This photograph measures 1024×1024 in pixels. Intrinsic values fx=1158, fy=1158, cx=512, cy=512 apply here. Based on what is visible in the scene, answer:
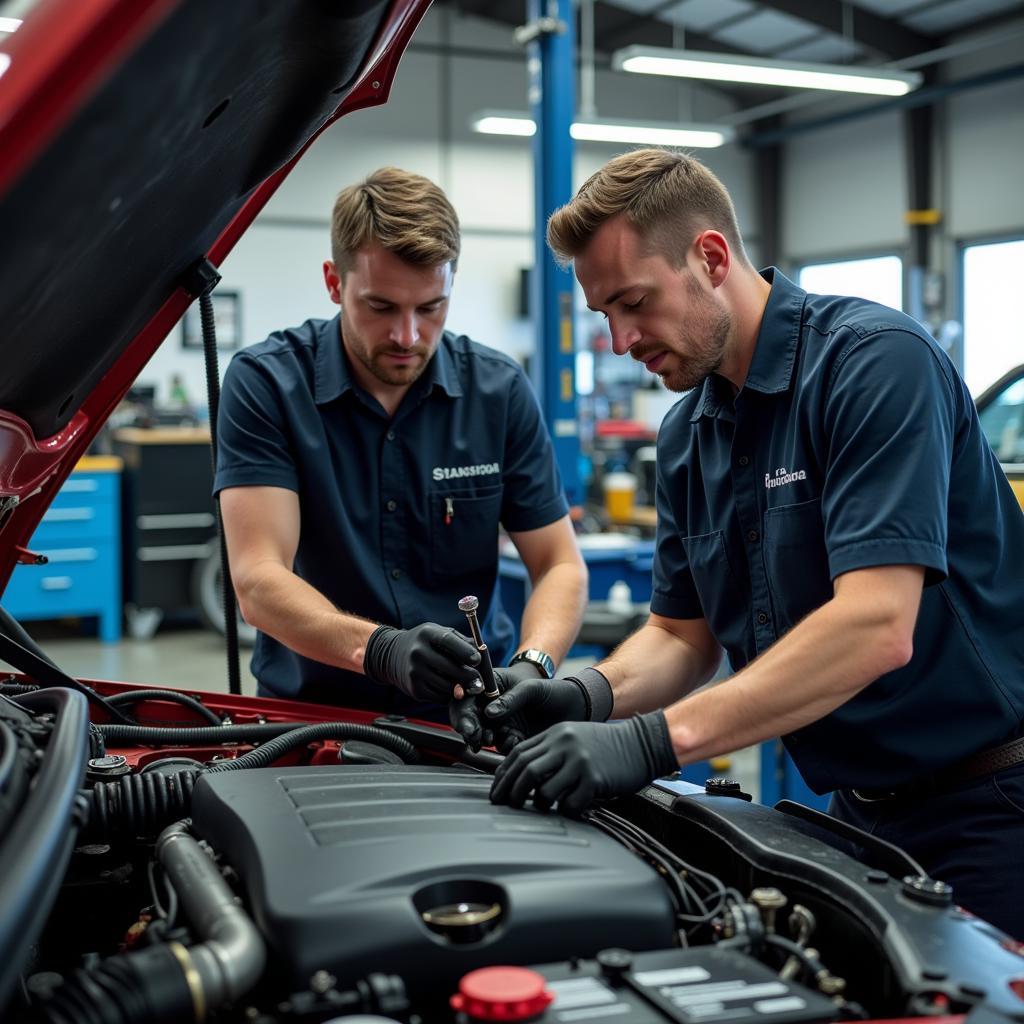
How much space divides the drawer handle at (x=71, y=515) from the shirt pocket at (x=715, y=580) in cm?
507

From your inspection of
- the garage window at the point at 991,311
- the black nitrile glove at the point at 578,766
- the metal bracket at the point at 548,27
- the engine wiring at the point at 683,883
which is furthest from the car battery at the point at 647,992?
the garage window at the point at 991,311

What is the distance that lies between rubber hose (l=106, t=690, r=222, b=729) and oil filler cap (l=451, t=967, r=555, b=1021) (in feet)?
2.89

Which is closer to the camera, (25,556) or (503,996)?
(503,996)

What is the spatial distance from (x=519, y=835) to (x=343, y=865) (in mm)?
159

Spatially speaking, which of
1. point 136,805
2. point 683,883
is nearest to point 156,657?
point 136,805

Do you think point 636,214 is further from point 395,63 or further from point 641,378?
point 641,378

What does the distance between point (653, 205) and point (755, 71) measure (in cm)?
591

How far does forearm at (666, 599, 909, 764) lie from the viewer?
46.4 inches

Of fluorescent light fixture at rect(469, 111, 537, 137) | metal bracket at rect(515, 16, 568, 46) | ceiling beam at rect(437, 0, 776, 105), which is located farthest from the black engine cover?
ceiling beam at rect(437, 0, 776, 105)

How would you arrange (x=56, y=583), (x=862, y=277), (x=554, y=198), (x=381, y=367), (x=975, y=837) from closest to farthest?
1. (x=975, y=837)
2. (x=381, y=367)
3. (x=554, y=198)
4. (x=56, y=583)
5. (x=862, y=277)

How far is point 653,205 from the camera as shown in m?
1.42

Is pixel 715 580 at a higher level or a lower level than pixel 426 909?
higher

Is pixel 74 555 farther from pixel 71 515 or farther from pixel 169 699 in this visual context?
pixel 169 699

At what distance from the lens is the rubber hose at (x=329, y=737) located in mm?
1311
